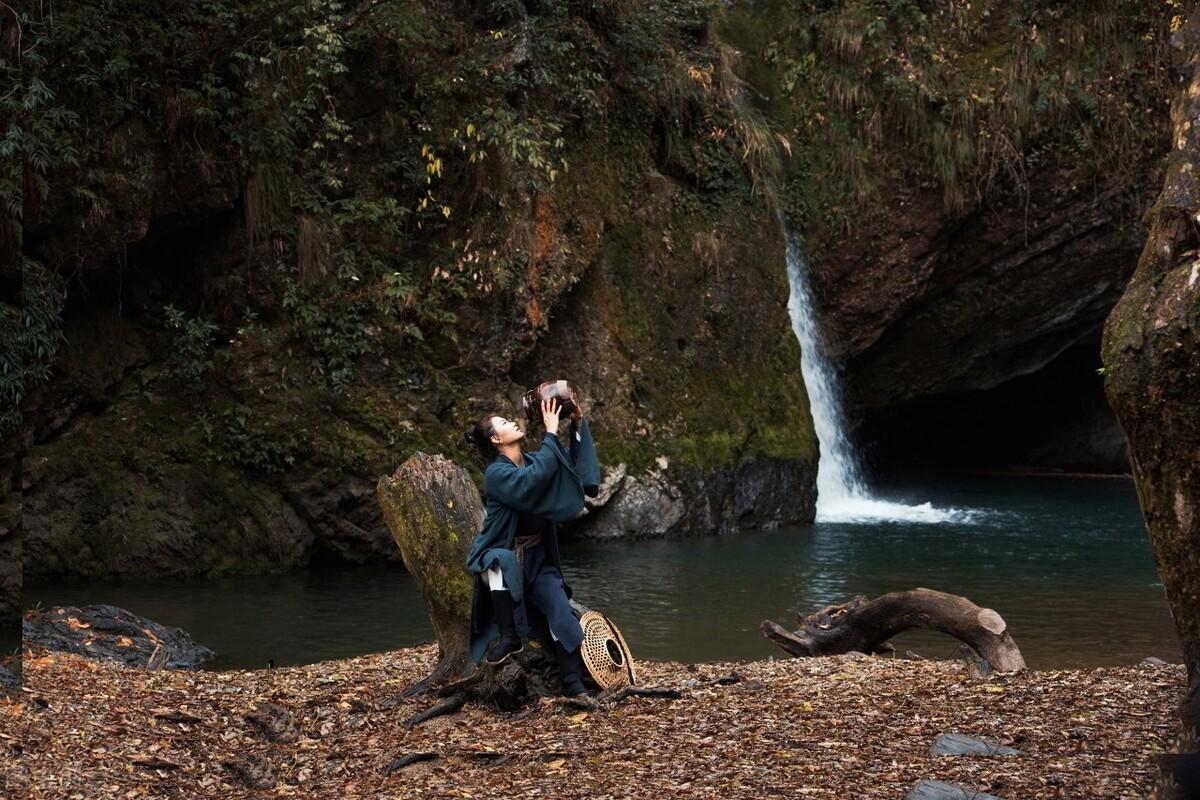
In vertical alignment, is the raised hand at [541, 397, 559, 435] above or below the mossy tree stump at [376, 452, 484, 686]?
above

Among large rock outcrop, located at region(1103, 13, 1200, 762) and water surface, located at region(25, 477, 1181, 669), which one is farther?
water surface, located at region(25, 477, 1181, 669)

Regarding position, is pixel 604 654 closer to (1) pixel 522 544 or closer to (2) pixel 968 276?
(1) pixel 522 544

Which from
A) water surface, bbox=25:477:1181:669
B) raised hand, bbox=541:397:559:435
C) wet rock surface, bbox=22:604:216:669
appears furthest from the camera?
water surface, bbox=25:477:1181:669

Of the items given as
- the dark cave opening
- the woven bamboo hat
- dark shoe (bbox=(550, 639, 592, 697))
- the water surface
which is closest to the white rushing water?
the water surface

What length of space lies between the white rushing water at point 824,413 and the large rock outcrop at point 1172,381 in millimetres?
15661

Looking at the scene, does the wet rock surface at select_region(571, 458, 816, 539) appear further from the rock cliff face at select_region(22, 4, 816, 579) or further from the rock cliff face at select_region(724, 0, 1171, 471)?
the rock cliff face at select_region(724, 0, 1171, 471)

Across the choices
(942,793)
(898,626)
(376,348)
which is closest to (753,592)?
(898,626)

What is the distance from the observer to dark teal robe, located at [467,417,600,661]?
6.71 meters

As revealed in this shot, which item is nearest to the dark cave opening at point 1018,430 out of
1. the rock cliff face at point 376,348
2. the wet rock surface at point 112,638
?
the rock cliff face at point 376,348

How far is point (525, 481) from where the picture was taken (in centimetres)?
670

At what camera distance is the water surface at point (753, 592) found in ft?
34.3

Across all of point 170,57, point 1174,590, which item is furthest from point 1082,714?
point 170,57

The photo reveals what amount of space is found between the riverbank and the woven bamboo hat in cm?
29

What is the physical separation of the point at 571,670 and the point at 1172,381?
366 cm
